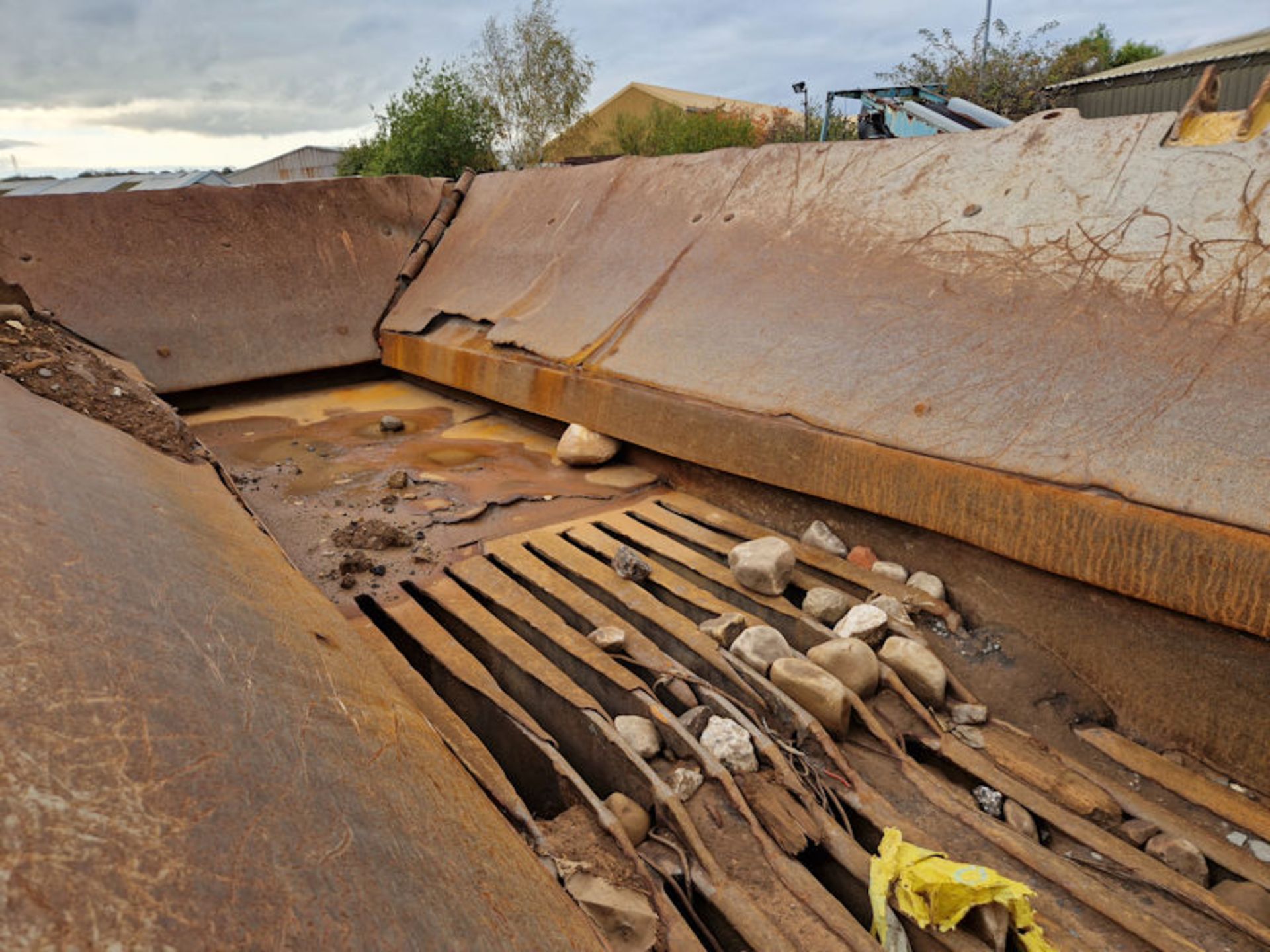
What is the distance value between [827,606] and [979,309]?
3.01ft

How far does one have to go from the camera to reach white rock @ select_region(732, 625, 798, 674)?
5.73 feet

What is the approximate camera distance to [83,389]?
2221 mm

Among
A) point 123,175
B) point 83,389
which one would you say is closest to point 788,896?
point 83,389

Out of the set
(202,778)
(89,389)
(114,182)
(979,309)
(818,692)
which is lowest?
(818,692)

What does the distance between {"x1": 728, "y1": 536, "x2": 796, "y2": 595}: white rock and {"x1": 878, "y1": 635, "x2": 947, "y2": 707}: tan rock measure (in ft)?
1.17

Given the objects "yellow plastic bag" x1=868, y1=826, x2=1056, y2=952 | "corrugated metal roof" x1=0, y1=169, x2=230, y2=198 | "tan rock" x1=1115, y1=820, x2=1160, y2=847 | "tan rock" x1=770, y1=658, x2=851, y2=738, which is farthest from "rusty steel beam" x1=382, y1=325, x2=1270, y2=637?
"corrugated metal roof" x1=0, y1=169, x2=230, y2=198

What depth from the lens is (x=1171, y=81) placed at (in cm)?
1449

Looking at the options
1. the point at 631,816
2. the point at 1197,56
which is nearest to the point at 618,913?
the point at 631,816

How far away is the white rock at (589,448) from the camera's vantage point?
299 centimetres

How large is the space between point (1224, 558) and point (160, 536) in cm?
186

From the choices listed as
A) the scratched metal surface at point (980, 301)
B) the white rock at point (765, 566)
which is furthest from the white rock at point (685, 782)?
the scratched metal surface at point (980, 301)

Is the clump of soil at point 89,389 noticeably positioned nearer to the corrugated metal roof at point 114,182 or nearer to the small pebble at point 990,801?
the small pebble at point 990,801

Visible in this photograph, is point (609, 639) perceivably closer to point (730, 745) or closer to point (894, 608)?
point (730, 745)

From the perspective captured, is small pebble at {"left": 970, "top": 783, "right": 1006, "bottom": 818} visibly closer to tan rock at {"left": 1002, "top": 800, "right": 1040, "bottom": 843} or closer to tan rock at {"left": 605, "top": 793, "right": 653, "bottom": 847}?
tan rock at {"left": 1002, "top": 800, "right": 1040, "bottom": 843}
